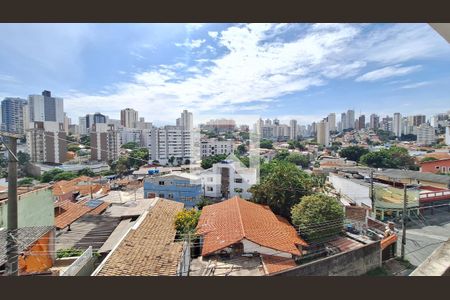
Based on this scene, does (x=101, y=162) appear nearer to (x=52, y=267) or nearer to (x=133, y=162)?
(x=133, y=162)

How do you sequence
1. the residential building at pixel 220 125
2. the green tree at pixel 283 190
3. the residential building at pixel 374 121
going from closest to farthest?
the green tree at pixel 283 190
the residential building at pixel 220 125
the residential building at pixel 374 121

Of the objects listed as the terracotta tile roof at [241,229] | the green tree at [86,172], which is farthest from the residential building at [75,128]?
the terracotta tile roof at [241,229]

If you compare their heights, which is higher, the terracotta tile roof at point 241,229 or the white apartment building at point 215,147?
the white apartment building at point 215,147

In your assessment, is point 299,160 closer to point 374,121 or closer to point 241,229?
point 241,229

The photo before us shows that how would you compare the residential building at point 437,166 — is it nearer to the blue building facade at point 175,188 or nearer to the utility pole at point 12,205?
Answer: the blue building facade at point 175,188

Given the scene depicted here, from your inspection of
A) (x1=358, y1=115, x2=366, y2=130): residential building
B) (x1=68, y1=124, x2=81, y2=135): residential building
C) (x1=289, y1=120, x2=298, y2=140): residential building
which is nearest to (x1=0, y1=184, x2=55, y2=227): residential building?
(x1=68, y1=124, x2=81, y2=135): residential building

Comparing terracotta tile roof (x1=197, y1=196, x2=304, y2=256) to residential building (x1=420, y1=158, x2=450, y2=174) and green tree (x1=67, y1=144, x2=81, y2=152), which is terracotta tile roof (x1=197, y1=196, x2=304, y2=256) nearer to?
residential building (x1=420, y1=158, x2=450, y2=174)

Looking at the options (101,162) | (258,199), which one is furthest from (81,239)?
(101,162)
